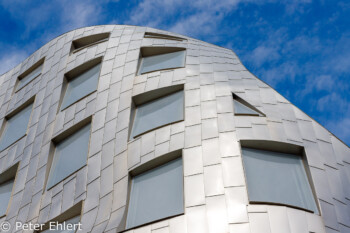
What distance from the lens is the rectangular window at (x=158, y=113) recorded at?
20703mm

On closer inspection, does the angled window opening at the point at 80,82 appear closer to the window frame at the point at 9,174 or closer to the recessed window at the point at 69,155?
the recessed window at the point at 69,155

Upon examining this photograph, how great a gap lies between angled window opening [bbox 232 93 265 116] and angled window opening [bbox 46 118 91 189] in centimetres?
537

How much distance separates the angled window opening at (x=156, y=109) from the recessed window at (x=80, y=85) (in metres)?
2.90

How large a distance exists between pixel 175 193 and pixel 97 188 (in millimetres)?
2753

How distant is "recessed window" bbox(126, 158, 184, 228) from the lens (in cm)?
1702

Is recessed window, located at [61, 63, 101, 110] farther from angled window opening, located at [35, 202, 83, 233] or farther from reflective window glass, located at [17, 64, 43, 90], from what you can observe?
angled window opening, located at [35, 202, 83, 233]

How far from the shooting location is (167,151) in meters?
18.4

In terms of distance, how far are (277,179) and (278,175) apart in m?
0.21

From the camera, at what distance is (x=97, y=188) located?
18.7 m

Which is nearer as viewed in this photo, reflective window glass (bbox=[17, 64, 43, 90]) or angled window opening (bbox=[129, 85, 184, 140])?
angled window opening (bbox=[129, 85, 184, 140])

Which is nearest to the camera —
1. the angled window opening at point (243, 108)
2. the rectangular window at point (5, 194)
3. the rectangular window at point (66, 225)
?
the rectangular window at point (66, 225)

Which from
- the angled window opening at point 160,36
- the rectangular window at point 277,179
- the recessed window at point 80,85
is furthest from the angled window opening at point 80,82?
the rectangular window at point 277,179

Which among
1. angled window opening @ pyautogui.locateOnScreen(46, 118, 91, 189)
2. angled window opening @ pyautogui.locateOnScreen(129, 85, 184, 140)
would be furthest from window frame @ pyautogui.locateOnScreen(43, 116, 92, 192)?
angled window opening @ pyautogui.locateOnScreen(129, 85, 184, 140)

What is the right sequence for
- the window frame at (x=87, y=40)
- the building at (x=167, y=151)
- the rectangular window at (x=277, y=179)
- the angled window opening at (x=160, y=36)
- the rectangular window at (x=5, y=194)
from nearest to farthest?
the building at (x=167, y=151) → the rectangular window at (x=277, y=179) → the rectangular window at (x=5, y=194) → the angled window opening at (x=160, y=36) → the window frame at (x=87, y=40)
